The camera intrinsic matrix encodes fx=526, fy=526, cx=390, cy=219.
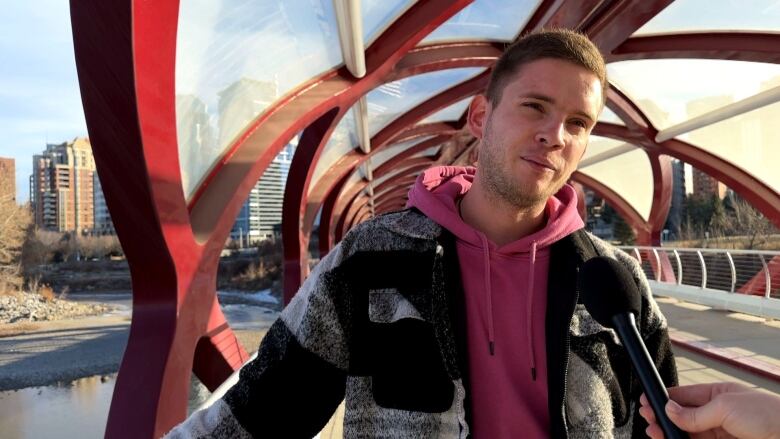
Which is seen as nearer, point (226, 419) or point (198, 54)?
point (226, 419)

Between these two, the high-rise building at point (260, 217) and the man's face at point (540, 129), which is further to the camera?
the high-rise building at point (260, 217)

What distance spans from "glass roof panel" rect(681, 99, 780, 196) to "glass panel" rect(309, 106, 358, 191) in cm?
987

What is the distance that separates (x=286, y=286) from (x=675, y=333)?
766cm

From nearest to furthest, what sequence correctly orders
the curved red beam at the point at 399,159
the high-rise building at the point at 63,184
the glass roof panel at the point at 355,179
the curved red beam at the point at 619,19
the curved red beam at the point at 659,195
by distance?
1. the curved red beam at the point at 619,19
2. the curved red beam at the point at 659,195
3. the curved red beam at the point at 399,159
4. the glass roof panel at the point at 355,179
5. the high-rise building at the point at 63,184

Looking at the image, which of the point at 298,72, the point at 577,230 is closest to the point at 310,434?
the point at 577,230

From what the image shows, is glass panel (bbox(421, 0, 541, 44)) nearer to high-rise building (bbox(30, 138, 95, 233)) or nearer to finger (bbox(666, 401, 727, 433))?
finger (bbox(666, 401, 727, 433))

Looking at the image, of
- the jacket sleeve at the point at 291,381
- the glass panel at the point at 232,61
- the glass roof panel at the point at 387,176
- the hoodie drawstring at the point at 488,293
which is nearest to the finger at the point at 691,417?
the hoodie drawstring at the point at 488,293

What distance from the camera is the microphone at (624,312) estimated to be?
36.0 inches

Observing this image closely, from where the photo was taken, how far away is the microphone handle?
2.95 ft

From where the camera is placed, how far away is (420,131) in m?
15.5

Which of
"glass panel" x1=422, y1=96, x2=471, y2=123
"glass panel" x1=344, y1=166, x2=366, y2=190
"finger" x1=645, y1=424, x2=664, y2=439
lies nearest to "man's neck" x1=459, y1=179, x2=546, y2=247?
"finger" x1=645, y1=424, x2=664, y2=439

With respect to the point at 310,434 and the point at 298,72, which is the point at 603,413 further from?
the point at 298,72

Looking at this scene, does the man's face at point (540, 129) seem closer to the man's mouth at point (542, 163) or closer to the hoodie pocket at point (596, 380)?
the man's mouth at point (542, 163)

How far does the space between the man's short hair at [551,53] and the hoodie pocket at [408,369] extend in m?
0.75
